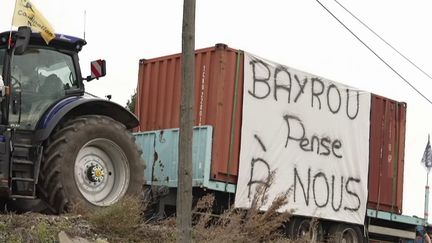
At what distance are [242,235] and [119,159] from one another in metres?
1.76

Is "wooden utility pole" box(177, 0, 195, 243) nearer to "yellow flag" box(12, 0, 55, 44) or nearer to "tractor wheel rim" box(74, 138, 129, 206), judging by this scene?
"tractor wheel rim" box(74, 138, 129, 206)

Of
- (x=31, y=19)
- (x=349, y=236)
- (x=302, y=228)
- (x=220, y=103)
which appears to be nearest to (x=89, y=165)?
(x=31, y=19)

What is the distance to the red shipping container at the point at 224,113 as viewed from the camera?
358 inches

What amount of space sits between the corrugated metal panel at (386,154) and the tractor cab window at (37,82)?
631 centimetres

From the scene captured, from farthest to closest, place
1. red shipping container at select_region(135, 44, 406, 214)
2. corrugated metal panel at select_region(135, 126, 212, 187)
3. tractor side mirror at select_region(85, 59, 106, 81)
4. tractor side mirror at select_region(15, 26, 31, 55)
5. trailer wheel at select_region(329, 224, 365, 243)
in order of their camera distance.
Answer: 1. trailer wheel at select_region(329, 224, 365, 243)
2. red shipping container at select_region(135, 44, 406, 214)
3. corrugated metal panel at select_region(135, 126, 212, 187)
4. tractor side mirror at select_region(85, 59, 106, 81)
5. tractor side mirror at select_region(15, 26, 31, 55)

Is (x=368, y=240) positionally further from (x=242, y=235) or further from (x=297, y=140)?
(x=242, y=235)

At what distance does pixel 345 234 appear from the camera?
442 inches

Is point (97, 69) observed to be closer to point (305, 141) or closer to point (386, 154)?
point (305, 141)

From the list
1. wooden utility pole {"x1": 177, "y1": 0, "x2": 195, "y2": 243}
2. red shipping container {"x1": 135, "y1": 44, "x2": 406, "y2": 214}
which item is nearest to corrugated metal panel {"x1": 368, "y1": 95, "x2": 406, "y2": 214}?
red shipping container {"x1": 135, "y1": 44, "x2": 406, "y2": 214}

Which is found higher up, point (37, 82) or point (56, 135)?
point (37, 82)

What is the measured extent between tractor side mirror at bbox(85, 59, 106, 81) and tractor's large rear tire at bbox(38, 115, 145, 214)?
739 mm

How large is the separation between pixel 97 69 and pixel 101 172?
4.76ft

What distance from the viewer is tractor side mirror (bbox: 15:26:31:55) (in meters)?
6.57

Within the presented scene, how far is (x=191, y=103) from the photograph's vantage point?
19.8 feet
